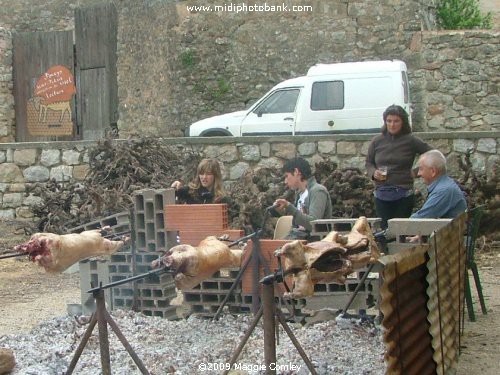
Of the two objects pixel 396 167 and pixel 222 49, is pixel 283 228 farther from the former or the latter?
pixel 222 49

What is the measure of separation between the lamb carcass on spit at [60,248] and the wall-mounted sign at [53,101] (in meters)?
13.4

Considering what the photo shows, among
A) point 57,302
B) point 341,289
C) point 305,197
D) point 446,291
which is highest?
point 305,197

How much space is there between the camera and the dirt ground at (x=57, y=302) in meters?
6.17

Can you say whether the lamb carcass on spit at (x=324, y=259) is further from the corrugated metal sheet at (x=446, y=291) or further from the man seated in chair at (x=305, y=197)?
the man seated in chair at (x=305, y=197)

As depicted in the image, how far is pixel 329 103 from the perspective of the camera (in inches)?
593

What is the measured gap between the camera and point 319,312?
6.60 meters

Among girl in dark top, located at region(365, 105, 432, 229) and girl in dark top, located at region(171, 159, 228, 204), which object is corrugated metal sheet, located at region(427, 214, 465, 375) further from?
girl in dark top, located at region(171, 159, 228, 204)

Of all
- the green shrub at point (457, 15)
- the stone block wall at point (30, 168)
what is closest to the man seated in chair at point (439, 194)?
the stone block wall at point (30, 168)

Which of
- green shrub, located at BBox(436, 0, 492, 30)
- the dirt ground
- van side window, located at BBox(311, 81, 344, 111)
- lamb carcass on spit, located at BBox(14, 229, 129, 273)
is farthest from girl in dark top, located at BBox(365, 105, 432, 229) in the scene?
green shrub, located at BBox(436, 0, 492, 30)

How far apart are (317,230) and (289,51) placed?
12.6 m

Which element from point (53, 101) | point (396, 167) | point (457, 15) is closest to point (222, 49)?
point (53, 101)

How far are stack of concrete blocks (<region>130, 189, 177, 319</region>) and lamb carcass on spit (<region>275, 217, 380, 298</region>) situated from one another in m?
1.90

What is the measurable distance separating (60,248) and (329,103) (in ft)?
32.1

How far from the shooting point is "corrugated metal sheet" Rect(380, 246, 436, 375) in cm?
384
